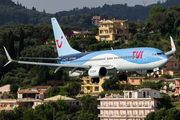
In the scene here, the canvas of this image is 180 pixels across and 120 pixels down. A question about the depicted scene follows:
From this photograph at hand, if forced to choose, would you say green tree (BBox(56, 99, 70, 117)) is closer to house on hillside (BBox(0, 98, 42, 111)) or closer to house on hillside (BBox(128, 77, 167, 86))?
house on hillside (BBox(0, 98, 42, 111))

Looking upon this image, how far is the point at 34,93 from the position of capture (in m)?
170

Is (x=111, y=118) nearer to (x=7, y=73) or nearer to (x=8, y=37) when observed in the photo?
(x=7, y=73)

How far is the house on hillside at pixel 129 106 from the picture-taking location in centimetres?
12850

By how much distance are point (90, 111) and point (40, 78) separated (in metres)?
24.6

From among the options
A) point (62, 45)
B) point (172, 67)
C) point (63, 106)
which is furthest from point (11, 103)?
point (62, 45)

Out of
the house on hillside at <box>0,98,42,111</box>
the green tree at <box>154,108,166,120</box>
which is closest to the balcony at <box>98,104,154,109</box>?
the green tree at <box>154,108,166,120</box>

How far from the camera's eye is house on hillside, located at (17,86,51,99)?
546ft

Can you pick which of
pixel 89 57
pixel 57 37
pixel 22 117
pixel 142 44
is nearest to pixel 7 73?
pixel 22 117

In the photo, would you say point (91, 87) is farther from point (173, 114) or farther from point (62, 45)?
point (62, 45)

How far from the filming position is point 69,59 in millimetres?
69625

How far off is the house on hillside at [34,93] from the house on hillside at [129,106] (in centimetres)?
3615

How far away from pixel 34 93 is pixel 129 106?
52045 mm

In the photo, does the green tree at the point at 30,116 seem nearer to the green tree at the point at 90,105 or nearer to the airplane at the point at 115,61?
the green tree at the point at 90,105

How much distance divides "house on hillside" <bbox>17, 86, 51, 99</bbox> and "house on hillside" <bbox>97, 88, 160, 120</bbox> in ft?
119
